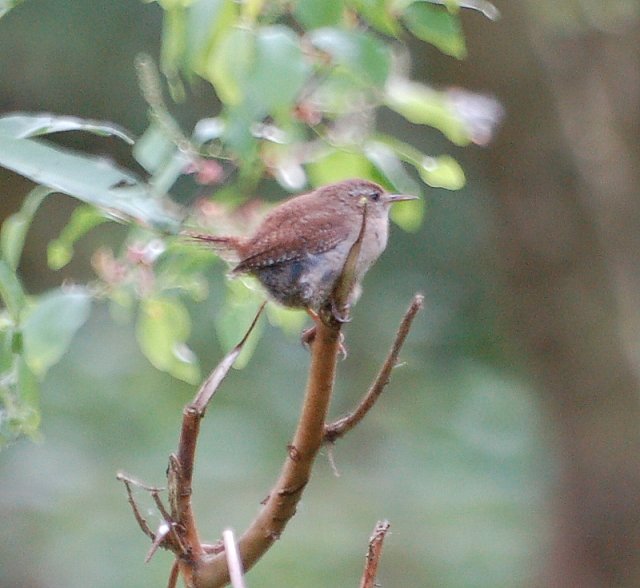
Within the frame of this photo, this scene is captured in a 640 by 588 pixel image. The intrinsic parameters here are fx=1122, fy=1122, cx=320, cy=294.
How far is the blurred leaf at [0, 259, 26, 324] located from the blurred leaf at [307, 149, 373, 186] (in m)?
0.49

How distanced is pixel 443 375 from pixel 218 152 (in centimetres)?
354

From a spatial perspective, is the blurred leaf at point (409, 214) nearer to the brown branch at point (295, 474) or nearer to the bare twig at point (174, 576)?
the brown branch at point (295, 474)

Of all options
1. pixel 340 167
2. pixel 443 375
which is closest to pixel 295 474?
pixel 340 167

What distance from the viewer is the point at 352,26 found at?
60.2 inches

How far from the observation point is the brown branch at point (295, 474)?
3.67 feet

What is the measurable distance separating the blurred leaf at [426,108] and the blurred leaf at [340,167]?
113 mm

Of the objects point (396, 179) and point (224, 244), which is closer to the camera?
point (396, 179)

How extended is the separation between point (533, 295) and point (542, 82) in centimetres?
75

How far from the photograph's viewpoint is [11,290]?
47.8 inches

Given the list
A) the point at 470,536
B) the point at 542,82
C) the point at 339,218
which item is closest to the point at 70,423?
the point at 470,536

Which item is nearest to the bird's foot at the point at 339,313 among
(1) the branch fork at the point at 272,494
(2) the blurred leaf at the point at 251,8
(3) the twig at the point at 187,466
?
(1) the branch fork at the point at 272,494

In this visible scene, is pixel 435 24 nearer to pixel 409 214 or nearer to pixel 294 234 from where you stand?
pixel 409 214

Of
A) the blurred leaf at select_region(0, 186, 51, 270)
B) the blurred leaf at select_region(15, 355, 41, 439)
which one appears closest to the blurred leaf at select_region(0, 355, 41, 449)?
the blurred leaf at select_region(15, 355, 41, 439)

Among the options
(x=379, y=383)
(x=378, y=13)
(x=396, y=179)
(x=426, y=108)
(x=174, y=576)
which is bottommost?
(x=174, y=576)
